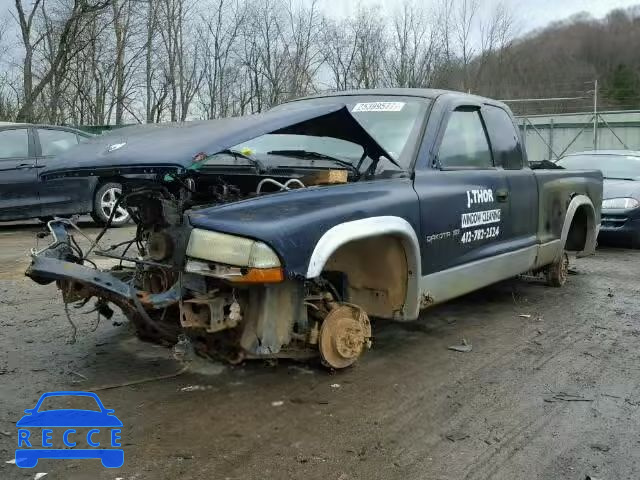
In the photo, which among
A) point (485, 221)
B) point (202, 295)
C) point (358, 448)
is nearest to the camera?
point (358, 448)

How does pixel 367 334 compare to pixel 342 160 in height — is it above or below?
below

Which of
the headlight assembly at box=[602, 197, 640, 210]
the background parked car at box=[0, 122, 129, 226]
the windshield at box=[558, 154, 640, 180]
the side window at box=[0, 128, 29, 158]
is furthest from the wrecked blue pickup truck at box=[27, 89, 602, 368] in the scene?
the side window at box=[0, 128, 29, 158]

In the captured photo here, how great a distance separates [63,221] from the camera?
377cm

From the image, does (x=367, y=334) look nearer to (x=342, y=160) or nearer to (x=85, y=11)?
(x=342, y=160)

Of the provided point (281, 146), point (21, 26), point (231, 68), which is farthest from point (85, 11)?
point (281, 146)

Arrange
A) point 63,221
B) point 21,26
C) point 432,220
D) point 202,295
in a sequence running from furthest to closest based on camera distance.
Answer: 1. point 21,26
2. point 432,220
3. point 63,221
4. point 202,295

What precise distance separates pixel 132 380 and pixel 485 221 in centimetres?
266

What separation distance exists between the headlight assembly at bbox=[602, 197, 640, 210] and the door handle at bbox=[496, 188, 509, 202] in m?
4.79

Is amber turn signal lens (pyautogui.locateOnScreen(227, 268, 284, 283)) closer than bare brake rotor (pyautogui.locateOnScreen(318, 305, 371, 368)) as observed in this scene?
Yes

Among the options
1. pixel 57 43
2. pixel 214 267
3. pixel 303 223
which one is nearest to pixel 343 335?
pixel 303 223

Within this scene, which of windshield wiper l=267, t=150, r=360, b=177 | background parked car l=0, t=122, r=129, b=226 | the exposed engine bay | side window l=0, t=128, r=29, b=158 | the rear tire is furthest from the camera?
side window l=0, t=128, r=29, b=158

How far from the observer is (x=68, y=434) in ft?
10.2

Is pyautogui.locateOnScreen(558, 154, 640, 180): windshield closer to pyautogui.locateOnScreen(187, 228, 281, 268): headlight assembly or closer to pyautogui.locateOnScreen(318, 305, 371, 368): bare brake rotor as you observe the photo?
pyautogui.locateOnScreen(318, 305, 371, 368): bare brake rotor

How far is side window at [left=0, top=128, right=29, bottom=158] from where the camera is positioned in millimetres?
9656
